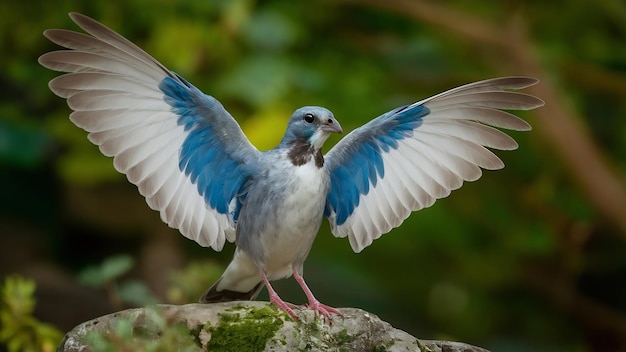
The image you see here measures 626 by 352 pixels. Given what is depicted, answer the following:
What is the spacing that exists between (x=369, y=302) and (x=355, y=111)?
1955mm

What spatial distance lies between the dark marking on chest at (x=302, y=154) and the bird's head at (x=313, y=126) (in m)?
0.01

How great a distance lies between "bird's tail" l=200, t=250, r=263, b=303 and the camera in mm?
3518

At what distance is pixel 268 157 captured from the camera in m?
3.36

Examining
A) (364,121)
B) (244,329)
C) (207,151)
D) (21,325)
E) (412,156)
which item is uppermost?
(364,121)

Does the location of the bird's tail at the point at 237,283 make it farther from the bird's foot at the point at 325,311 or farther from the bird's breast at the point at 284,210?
the bird's foot at the point at 325,311

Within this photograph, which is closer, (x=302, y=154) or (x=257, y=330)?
(x=257, y=330)

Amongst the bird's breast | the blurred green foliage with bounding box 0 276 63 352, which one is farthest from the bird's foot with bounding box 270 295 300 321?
the blurred green foliage with bounding box 0 276 63 352

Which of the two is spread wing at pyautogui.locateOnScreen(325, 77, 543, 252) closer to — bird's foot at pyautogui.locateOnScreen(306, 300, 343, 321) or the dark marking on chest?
the dark marking on chest

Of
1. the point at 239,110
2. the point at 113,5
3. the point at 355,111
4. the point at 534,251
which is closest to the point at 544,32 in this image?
the point at 534,251

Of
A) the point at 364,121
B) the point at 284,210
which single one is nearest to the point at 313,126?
the point at 284,210

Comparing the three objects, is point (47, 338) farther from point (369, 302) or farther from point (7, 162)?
point (369, 302)

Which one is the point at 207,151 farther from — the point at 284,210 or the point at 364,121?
the point at 364,121

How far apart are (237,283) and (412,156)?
2.74 feet

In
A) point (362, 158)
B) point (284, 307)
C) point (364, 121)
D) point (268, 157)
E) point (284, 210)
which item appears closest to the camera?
point (284, 307)
